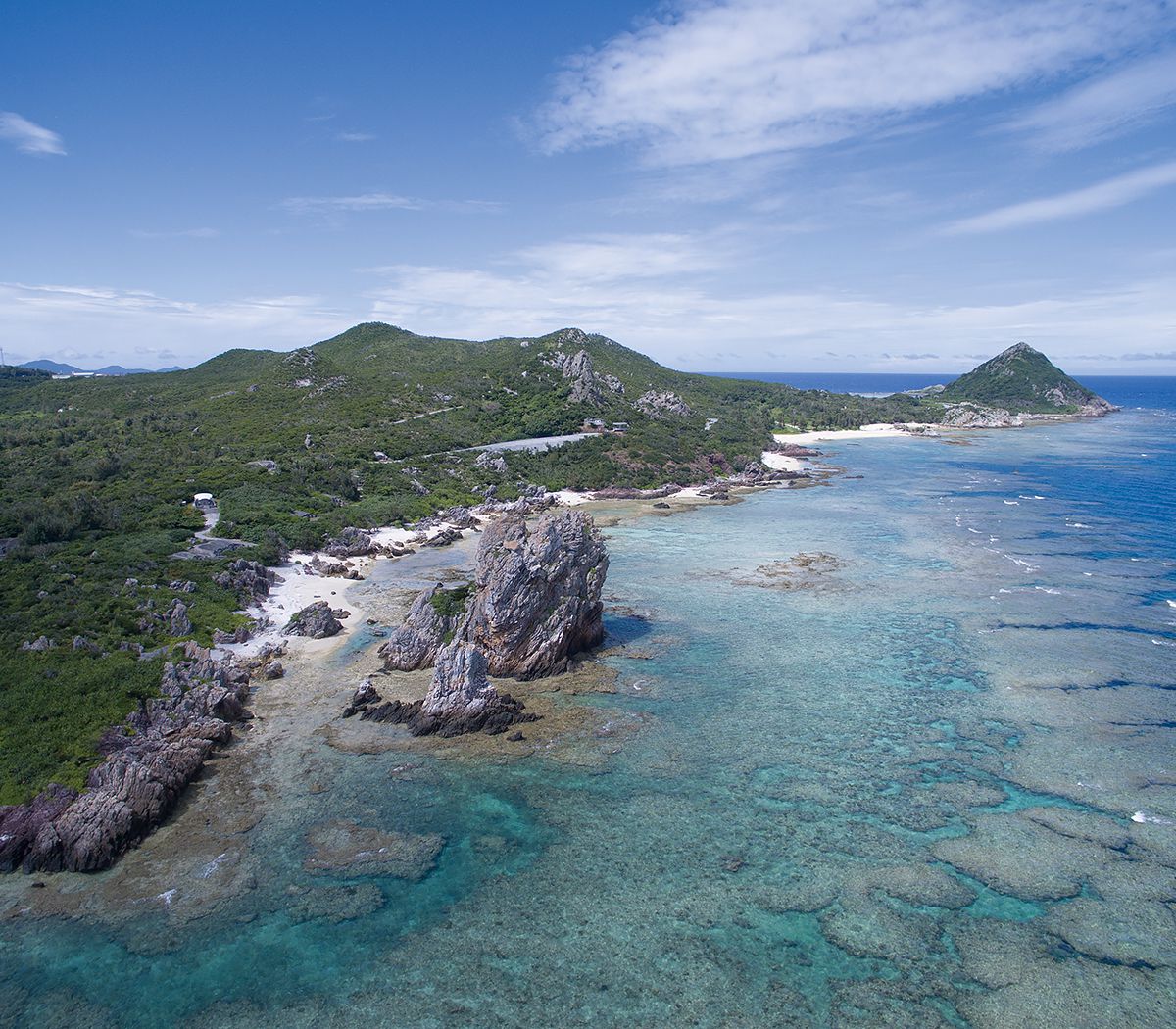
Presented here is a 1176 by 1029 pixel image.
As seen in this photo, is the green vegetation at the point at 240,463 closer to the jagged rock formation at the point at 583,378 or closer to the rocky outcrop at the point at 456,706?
the jagged rock formation at the point at 583,378

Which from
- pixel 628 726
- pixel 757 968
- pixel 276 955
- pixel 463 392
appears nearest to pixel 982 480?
pixel 463 392

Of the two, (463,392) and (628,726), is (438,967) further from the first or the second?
(463,392)

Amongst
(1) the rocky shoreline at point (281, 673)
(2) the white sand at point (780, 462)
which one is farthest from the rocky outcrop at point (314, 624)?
(2) the white sand at point (780, 462)

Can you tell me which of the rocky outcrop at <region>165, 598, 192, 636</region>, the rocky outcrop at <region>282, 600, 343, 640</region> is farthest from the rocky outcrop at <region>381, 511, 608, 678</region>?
the rocky outcrop at <region>165, 598, 192, 636</region>

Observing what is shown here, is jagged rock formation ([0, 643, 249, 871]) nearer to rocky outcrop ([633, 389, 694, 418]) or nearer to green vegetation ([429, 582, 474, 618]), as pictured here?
green vegetation ([429, 582, 474, 618])

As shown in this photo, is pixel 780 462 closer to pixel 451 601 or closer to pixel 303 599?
pixel 451 601

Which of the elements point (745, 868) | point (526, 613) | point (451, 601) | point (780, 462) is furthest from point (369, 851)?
point (780, 462)

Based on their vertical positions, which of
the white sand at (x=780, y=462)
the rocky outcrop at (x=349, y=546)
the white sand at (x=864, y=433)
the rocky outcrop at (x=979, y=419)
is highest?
the rocky outcrop at (x=979, y=419)
